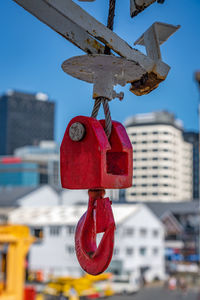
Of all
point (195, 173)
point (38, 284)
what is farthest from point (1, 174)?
point (38, 284)

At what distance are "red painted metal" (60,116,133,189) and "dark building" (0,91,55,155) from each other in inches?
4097

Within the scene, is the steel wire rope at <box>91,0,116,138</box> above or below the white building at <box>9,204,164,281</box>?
above

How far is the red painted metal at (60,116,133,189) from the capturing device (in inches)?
44.4

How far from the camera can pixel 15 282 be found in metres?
8.84

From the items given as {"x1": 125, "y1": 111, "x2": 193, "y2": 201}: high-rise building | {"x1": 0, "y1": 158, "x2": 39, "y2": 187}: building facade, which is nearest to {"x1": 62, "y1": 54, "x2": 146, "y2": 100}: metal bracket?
{"x1": 125, "y1": 111, "x2": 193, "y2": 201}: high-rise building

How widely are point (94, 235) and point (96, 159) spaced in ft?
0.72

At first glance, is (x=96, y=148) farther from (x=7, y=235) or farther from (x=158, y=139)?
(x=158, y=139)

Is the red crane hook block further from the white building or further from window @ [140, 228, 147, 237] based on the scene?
window @ [140, 228, 147, 237]

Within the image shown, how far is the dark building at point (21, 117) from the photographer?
107750 mm

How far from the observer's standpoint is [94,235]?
1.22 metres

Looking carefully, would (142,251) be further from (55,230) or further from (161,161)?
(161,161)

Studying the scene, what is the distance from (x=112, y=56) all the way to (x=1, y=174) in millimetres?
74447

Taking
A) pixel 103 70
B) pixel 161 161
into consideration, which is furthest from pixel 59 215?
pixel 161 161

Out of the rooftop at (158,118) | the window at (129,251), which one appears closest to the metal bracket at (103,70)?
the window at (129,251)
